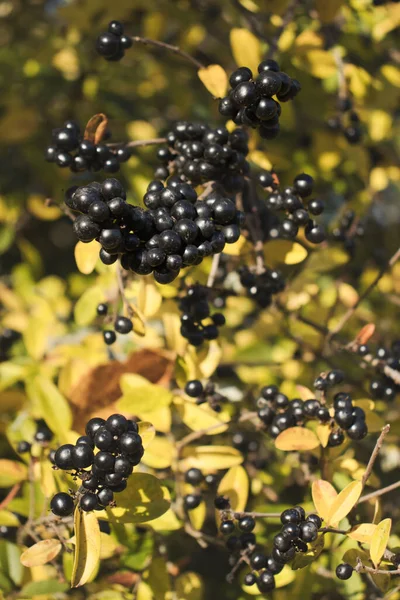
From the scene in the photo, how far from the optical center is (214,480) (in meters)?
1.98

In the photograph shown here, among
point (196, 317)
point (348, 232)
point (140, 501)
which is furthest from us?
point (348, 232)

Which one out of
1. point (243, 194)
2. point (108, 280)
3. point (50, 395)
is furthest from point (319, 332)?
point (50, 395)

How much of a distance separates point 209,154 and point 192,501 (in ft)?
3.36

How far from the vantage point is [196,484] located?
1915 mm

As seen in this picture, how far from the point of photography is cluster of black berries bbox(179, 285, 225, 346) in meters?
1.80

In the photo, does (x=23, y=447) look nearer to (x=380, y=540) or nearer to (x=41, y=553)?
(x=41, y=553)

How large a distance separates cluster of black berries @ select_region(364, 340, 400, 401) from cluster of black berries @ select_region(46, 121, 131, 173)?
960 mm

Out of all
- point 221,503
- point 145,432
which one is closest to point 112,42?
point 145,432

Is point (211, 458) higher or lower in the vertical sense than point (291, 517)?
lower

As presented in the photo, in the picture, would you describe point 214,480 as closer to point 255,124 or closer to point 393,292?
point 255,124

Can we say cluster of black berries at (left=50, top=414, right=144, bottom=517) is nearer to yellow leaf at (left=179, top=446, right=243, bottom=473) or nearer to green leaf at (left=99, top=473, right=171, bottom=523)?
green leaf at (left=99, top=473, right=171, bottom=523)

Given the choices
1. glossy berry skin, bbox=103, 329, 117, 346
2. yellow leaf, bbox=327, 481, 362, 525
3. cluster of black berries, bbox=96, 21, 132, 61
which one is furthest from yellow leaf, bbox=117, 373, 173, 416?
cluster of black berries, bbox=96, 21, 132, 61

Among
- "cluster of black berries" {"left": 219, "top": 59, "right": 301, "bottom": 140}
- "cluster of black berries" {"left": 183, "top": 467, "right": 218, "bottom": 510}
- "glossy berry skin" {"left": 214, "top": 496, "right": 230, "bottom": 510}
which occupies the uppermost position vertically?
"cluster of black berries" {"left": 219, "top": 59, "right": 301, "bottom": 140}

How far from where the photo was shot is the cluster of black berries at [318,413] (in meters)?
1.66
